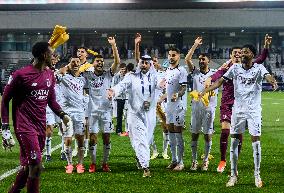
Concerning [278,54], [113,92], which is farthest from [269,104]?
→ [113,92]

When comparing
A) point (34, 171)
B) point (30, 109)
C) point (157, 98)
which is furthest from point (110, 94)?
point (34, 171)

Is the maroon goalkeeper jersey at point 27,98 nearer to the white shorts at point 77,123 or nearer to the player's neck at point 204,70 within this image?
the white shorts at point 77,123

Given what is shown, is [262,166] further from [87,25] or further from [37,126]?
[87,25]

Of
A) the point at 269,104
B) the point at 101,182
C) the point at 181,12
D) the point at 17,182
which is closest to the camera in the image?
the point at 17,182

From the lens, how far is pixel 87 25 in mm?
57469

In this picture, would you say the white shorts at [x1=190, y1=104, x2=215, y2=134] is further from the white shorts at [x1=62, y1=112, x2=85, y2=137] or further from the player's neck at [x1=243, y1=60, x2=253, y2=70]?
the player's neck at [x1=243, y1=60, x2=253, y2=70]

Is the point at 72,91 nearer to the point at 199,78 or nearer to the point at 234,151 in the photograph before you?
the point at 199,78

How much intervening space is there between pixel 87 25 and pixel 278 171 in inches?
1812

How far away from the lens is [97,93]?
12.7 m

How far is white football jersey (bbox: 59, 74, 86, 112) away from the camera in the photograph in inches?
500

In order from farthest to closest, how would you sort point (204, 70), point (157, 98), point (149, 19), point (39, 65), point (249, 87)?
point (149, 19) → point (204, 70) → point (157, 98) → point (249, 87) → point (39, 65)

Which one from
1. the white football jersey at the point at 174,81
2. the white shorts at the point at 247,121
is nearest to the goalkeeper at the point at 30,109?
the white shorts at the point at 247,121

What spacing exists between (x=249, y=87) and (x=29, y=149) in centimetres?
424

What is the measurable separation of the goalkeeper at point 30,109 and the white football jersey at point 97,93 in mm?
4223
